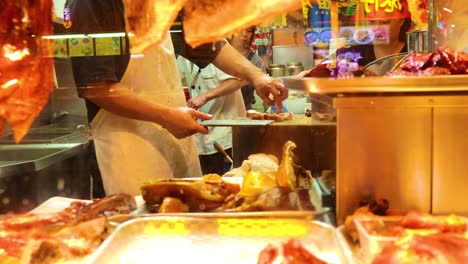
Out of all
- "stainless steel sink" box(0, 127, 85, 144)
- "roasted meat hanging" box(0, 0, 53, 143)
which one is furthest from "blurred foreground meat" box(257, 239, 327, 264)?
"stainless steel sink" box(0, 127, 85, 144)

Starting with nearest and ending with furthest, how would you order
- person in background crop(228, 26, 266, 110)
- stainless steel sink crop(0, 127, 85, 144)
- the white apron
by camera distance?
person in background crop(228, 26, 266, 110), the white apron, stainless steel sink crop(0, 127, 85, 144)

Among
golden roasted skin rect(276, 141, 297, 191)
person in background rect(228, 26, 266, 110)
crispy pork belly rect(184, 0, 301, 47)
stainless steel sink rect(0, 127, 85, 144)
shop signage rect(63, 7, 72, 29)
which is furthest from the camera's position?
stainless steel sink rect(0, 127, 85, 144)

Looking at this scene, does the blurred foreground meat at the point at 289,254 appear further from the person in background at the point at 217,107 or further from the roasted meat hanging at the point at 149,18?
the person in background at the point at 217,107

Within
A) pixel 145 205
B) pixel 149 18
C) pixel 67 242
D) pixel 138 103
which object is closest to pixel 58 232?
pixel 67 242

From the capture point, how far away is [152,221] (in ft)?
4.45

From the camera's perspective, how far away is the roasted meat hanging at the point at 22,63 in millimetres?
1552

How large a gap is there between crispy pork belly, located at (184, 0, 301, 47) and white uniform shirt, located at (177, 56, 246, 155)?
0.88m

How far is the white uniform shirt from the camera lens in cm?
255

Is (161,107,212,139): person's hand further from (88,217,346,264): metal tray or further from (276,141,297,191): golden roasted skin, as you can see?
(88,217,346,264): metal tray

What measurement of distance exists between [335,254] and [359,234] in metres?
0.08

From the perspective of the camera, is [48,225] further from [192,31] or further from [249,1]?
[249,1]

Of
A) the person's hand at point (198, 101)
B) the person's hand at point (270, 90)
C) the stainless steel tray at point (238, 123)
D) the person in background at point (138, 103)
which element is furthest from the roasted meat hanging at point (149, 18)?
the person's hand at point (198, 101)

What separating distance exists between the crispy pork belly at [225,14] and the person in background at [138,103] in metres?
0.48

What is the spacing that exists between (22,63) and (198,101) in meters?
1.10
